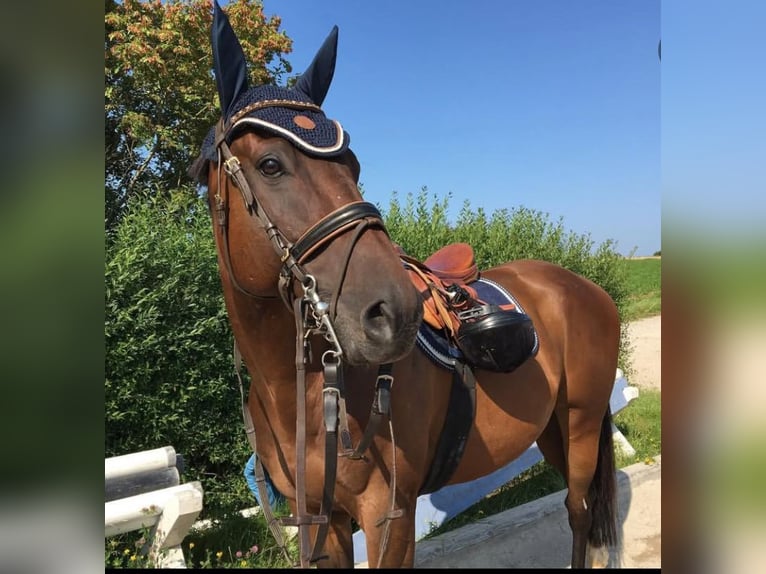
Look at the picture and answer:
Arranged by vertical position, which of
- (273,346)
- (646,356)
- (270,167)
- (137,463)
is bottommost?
(646,356)

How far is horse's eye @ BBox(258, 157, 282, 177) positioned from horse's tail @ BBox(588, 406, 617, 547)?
8.73 feet

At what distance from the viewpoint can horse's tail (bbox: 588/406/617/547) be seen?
3.08 meters

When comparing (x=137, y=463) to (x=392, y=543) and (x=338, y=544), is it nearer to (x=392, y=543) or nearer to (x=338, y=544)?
(x=338, y=544)

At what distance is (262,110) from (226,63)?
22 cm

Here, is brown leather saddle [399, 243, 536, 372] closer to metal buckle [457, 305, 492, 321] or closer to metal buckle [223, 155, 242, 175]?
metal buckle [457, 305, 492, 321]

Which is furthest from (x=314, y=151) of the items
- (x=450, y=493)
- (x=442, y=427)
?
(x=450, y=493)

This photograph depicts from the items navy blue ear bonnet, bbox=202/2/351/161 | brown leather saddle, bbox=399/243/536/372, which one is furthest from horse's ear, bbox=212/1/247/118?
brown leather saddle, bbox=399/243/536/372

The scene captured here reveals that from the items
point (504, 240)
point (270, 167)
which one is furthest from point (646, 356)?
point (270, 167)

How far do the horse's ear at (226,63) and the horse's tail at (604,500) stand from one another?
2.81 meters

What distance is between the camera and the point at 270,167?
1390mm

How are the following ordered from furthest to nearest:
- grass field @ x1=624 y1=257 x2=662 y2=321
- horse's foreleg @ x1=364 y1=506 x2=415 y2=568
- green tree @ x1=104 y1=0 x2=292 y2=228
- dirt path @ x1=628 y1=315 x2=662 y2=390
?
1. grass field @ x1=624 y1=257 x2=662 y2=321
2. dirt path @ x1=628 y1=315 x2=662 y2=390
3. green tree @ x1=104 y1=0 x2=292 y2=228
4. horse's foreleg @ x1=364 y1=506 x2=415 y2=568
